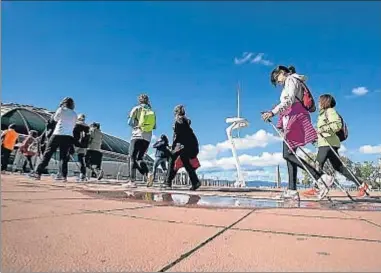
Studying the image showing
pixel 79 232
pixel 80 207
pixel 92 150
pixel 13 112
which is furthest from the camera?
pixel 13 112

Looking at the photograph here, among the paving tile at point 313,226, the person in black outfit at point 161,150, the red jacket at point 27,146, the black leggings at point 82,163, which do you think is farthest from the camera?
the red jacket at point 27,146

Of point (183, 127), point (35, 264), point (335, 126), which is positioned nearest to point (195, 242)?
point (35, 264)

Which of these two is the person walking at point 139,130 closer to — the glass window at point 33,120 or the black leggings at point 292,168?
the black leggings at point 292,168

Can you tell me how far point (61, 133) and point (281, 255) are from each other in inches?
258

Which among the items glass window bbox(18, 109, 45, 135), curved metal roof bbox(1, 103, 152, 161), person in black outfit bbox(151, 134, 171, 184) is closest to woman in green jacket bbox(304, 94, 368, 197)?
person in black outfit bbox(151, 134, 171, 184)

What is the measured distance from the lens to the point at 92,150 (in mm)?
10023

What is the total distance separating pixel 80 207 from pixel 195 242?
1533mm

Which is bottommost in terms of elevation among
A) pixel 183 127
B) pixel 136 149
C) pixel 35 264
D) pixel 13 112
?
pixel 35 264

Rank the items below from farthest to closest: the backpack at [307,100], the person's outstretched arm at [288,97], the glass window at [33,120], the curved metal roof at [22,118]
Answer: the glass window at [33,120]
the curved metal roof at [22,118]
the backpack at [307,100]
the person's outstretched arm at [288,97]

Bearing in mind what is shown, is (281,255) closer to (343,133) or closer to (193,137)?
(343,133)

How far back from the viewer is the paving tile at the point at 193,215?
2.67 m

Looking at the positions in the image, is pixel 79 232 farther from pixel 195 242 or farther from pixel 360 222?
pixel 360 222

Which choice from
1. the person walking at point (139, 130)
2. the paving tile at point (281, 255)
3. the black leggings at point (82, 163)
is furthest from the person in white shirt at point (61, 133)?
the paving tile at point (281, 255)

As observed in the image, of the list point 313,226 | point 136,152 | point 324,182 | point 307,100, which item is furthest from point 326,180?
point 136,152
